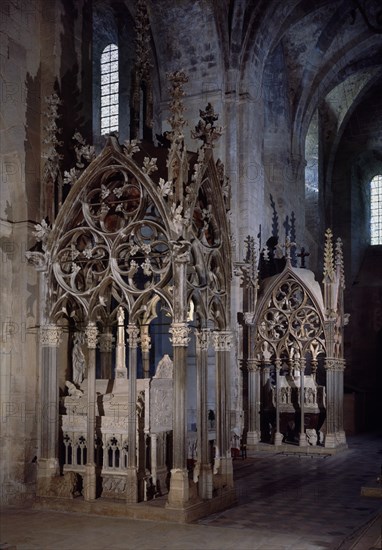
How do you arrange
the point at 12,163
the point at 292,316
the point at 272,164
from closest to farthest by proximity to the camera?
the point at 12,163 < the point at 292,316 < the point at 272,164

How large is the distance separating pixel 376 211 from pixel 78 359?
60.3 feet

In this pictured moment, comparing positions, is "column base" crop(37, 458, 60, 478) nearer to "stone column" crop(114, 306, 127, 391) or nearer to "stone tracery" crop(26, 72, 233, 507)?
"stone tracery" crop(26, 72, 233, 507)

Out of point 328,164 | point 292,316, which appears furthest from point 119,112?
point 328,164

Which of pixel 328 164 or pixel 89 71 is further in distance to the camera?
pixel 328 164

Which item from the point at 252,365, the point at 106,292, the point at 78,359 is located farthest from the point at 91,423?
the point at 252,365

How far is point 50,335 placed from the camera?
28.7ft

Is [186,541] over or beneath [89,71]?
beneath

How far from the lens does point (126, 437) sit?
845 cm

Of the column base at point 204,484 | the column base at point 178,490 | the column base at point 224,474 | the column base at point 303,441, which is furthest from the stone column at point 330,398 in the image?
the column base at point 178,490

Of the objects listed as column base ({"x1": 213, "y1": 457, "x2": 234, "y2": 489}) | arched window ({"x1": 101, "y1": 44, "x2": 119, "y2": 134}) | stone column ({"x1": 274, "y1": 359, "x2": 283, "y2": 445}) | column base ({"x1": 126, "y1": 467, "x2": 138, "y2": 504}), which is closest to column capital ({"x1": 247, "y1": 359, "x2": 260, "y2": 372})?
stone column ({"x1": 274, "y1": 359, "x2": 283, "y2": 445})

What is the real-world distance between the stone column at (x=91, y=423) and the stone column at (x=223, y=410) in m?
1.47

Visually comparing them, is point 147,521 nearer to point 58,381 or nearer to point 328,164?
point 58,381

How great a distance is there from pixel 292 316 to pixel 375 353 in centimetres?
974

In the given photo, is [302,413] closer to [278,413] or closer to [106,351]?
[278,413]
